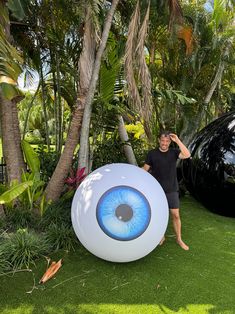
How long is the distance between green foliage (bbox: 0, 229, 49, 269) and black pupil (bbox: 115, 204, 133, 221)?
1281mm

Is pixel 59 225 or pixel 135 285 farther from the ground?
pixel 59 225

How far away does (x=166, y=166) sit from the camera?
167 inches

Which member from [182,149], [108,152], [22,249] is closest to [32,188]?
[22,249]

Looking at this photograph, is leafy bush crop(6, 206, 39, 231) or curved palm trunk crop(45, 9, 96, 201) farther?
curved palm trunk crop(45, 9, 96, 201)

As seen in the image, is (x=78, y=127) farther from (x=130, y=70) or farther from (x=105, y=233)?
(x=105, y=233)

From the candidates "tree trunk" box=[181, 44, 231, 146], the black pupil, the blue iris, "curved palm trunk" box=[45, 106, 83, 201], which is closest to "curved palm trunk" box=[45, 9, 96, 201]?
"curved palm trunk" box=[45, 106, 83, 201]

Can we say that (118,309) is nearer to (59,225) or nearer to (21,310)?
(21,310)

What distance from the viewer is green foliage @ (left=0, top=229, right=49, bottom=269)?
3754mm

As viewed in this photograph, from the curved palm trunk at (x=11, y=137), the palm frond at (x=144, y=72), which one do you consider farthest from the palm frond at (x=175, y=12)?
the curved palm trunk at (x=11, y=137)

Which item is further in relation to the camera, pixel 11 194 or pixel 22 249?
pixel 11 194

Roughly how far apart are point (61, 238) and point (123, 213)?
4.26 feet

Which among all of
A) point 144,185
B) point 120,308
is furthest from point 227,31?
point 120,308

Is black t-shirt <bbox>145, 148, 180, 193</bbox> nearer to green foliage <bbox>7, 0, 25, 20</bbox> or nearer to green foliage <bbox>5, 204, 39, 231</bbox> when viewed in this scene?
green foliage <bbox>5, 204, 39, 231</bbox>

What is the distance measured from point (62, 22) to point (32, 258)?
458 centimetres
